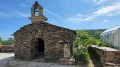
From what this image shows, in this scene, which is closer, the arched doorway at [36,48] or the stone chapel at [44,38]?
the stone chapel at [44,38]

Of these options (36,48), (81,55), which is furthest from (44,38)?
(81,55)

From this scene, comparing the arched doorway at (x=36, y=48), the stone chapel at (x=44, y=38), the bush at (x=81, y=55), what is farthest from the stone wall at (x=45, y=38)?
the bush at (x=81, y=55)

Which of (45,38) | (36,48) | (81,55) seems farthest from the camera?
(36,48)

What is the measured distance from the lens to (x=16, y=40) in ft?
24.6

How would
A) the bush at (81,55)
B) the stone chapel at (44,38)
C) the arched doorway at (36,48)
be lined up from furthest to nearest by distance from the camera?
the arched doorway at (36,48) → the stone chapel at (44,38) → the bush at (81,55)

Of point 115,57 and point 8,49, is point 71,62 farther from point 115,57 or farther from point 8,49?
point 8,49

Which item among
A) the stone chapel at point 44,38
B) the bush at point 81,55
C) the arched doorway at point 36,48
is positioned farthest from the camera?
the arched doorway at point 36,48

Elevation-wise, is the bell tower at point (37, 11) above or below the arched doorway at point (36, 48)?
above

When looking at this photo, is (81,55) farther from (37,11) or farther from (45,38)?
(37,11)

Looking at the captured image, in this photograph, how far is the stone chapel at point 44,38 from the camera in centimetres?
651

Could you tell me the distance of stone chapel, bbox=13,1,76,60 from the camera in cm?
651

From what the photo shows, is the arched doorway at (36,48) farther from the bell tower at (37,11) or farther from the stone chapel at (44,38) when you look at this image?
the bell tower at (37,11)

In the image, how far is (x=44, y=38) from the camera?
6.82m

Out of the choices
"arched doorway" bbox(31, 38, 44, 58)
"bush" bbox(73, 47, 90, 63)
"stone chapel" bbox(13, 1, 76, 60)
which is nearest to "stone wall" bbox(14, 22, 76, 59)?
"stone chapel" bbox(13, 1, 76, 60)
